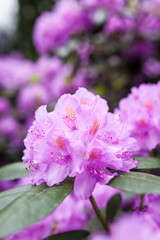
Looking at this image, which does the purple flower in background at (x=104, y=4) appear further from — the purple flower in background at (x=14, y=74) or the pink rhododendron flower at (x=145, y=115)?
the pink rhododendron flower at (x=145, y=115)

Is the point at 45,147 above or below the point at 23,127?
below

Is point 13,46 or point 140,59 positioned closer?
point 140,59

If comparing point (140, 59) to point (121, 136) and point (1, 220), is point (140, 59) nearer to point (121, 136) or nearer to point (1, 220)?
point (121, 136)

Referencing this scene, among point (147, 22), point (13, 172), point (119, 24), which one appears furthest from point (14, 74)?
point (13, 172)

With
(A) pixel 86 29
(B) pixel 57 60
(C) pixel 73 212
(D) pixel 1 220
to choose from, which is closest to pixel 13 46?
(B) pixel 57 60

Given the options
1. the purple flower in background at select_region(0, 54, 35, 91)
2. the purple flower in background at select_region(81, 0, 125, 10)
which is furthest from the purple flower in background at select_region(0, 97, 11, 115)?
the purple flower in background at select_region(81, 0, 125, 10)

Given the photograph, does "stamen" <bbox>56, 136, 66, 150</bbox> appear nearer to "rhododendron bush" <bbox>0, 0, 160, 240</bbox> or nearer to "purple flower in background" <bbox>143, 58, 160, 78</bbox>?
"rhododendron bush" <bbox>0, 0, 160, 240</bbox>

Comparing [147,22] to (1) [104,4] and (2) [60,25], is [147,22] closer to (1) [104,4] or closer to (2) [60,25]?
(1) [104,4]
